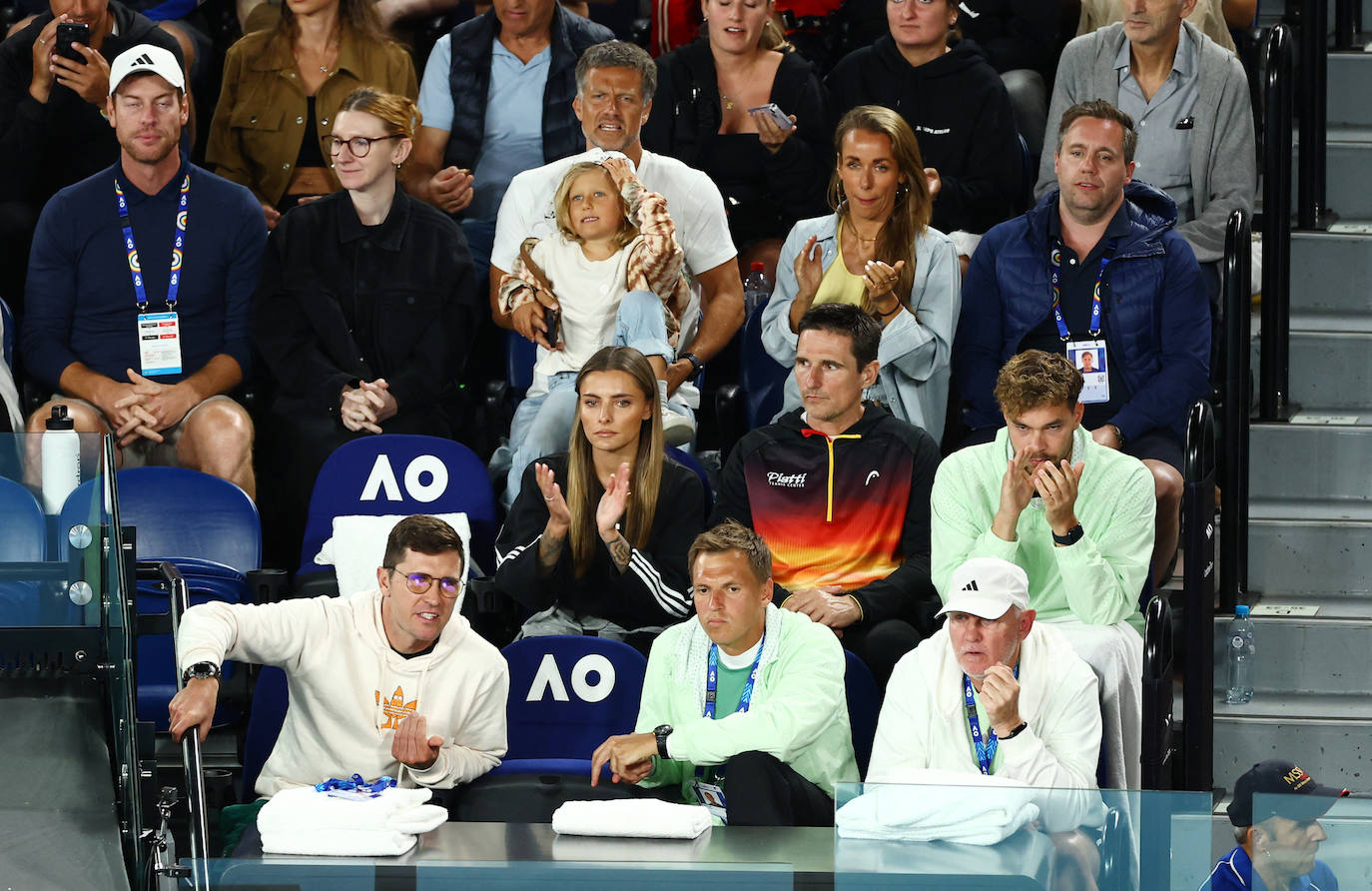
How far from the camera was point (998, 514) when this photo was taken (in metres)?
5.30

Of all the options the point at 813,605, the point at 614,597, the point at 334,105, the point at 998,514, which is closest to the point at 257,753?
the point at 614,597

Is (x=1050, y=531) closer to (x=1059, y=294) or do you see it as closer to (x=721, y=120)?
(x=1059, y=294)

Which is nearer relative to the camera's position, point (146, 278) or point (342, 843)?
point (342, 843)

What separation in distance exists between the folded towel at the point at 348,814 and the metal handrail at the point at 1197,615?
6.39 feet

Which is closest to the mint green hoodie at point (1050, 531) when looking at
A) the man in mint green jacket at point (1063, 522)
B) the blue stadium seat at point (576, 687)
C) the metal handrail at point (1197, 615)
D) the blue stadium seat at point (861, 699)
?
the man in mint green jacket at point (1063, 522)

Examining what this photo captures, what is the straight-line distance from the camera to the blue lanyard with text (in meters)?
5.07

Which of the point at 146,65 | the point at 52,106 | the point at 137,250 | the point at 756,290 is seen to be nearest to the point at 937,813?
the point at 756,290

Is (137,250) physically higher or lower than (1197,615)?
higher

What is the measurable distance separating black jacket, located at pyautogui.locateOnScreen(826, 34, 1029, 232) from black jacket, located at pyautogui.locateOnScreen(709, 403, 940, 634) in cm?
136

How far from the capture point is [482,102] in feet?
23.6

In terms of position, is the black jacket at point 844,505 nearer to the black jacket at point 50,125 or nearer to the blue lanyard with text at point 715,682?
the blue lanyard with text at point 715,682

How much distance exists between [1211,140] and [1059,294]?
96 cm

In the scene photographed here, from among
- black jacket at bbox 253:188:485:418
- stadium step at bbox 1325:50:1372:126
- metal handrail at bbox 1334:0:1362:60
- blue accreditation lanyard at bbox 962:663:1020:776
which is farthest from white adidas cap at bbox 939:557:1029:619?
metal handrail at bbox 1334:0:1362:60

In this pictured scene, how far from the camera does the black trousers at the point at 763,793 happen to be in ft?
15.5
